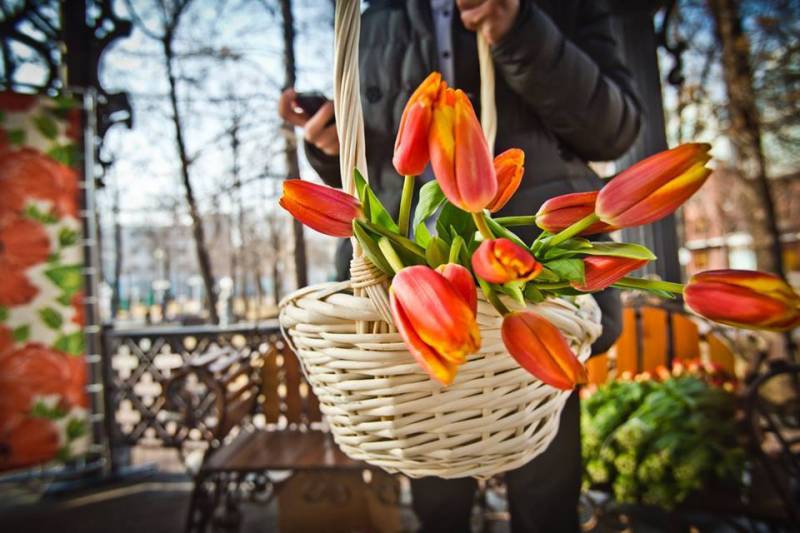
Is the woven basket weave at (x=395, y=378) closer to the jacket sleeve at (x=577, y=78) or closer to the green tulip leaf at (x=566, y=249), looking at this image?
the green tulip leaf at (x=566, y=249)

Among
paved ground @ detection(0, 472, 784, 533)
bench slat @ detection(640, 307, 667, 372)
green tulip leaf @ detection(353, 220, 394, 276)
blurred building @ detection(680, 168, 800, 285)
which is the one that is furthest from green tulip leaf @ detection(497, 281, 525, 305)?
bench slat @ detection(640, 307, 667, 372)

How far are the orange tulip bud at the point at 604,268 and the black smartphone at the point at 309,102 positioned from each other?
0.57 meters

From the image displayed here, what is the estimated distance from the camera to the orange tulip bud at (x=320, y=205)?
1.36ft

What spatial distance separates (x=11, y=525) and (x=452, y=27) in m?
4.03

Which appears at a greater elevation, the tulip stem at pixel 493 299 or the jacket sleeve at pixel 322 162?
the jacket sleeve at pixel 322 162


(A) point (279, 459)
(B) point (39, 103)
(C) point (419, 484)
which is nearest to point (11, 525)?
(A) point (279, 459)

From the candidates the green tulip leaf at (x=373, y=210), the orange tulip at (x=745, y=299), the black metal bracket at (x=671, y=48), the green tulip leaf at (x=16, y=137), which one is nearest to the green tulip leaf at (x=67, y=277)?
the green tulip leaf at (x=16, y=137)

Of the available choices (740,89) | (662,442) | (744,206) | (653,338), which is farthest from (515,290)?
(744,206)

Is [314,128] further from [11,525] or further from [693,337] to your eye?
[11,525]

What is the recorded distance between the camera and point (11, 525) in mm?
2971

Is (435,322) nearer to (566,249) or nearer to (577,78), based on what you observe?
(566,249)

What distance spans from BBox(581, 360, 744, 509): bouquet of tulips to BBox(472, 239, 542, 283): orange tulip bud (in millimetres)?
1490

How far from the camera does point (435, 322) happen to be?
30 cm

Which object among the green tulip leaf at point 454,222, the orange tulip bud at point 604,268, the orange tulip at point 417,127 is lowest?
the orange tulip bud at point 604,268
